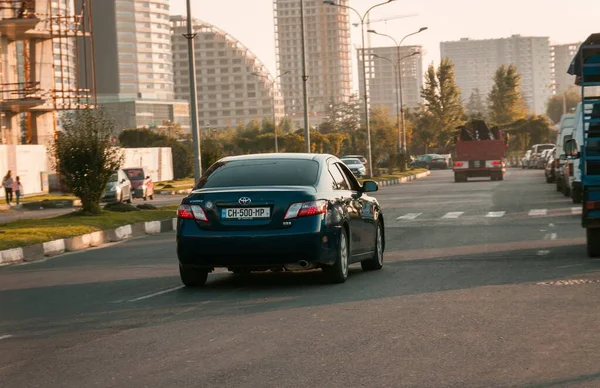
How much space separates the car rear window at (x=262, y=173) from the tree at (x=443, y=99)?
113396 millimetres

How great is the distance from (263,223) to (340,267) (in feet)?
3.66

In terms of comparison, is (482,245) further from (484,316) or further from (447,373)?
(447,373)

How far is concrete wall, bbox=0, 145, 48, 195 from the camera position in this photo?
2110 inches

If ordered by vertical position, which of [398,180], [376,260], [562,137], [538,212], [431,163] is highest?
[562,137]

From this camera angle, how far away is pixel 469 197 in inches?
1475

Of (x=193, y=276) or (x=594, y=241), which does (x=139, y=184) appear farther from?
(x=193, y=276)

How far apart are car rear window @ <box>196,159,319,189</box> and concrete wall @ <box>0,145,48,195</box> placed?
41.8 m

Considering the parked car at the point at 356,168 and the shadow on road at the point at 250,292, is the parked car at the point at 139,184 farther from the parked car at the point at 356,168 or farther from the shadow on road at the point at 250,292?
the shadow on road at the point at 250,292

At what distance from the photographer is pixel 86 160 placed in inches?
1158

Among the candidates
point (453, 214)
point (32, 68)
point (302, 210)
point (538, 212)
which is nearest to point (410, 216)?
point (453, 214)

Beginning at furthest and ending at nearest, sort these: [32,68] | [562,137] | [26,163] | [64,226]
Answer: [32,68], [26,163], [562,137], [64,226]

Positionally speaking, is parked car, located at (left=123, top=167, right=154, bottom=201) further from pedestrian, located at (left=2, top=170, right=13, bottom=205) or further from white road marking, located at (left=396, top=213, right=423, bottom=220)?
white road marking, located at (left=396, top=213, right=423, bottom=220)

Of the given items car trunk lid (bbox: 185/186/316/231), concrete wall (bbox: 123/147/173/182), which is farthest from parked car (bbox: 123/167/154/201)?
car trunk lid (bbox: 185/186/316/231)

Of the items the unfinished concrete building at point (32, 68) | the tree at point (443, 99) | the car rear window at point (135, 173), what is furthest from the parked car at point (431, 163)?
the car rear window at point (135, 173)
